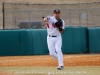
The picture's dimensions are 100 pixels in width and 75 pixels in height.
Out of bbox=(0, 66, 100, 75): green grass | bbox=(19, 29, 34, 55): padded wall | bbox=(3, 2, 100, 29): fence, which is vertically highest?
bbox=(3, 2, 100, 29): fence

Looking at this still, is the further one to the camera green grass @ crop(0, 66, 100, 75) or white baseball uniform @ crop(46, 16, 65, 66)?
white baseball uniform @ crop(46, 16, 65, 66)

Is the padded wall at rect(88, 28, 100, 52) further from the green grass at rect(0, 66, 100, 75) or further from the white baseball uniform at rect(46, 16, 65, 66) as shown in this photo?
the white baseball uniform at rect(46, 16, 65, 66)

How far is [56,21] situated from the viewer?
37.0 feet

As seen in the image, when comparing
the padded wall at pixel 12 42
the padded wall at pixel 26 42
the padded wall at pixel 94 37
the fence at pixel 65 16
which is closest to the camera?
the padded wall at pixel 12 42

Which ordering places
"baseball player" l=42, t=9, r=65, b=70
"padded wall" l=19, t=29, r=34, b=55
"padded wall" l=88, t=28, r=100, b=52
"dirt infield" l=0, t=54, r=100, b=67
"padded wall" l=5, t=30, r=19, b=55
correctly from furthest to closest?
"padded wall" l=88, t=28, r=100, b=52, "padded wall" l=19, t=29, r=34, b=55, "padded wall" l=5, t=30, r=19, b=55, "dirt infield" l=0, t=54, r=100, b=67, "baseball player" l=42, t=9, r=65, b=70

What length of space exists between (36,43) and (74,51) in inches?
91.5

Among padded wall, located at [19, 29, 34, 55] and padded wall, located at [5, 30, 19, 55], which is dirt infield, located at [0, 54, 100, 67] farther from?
padded wall, located at [19, 29, 34, 55]

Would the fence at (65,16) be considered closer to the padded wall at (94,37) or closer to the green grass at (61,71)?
the padded wall at (94,37)

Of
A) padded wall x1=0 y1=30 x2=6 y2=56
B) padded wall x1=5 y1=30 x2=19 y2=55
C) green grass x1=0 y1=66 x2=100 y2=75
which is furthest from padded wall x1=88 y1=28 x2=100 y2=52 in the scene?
green grass x1=0 y1=66 x2=100 y2=75

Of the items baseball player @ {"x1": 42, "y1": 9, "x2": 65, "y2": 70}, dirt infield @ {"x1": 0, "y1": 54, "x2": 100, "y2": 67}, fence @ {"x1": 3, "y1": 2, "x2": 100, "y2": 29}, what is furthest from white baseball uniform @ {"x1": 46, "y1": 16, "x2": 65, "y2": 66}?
fence @ {"x1": 3, "y1": 2, "x2": 100, "y2": 29}

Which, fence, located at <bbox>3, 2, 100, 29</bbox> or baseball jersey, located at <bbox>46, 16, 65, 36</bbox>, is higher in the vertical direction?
fence, located at <bbox>3, 2, 100, 29</bbox>

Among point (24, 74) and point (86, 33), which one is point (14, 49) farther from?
point (24, 74)

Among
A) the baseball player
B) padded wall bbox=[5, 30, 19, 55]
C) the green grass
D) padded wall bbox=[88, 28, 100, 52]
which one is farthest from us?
padded wall bbox=[88, 28, 100, 52]

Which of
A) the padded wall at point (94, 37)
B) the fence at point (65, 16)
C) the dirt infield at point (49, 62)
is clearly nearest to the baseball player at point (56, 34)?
the dirt infield at point (49, 62)
